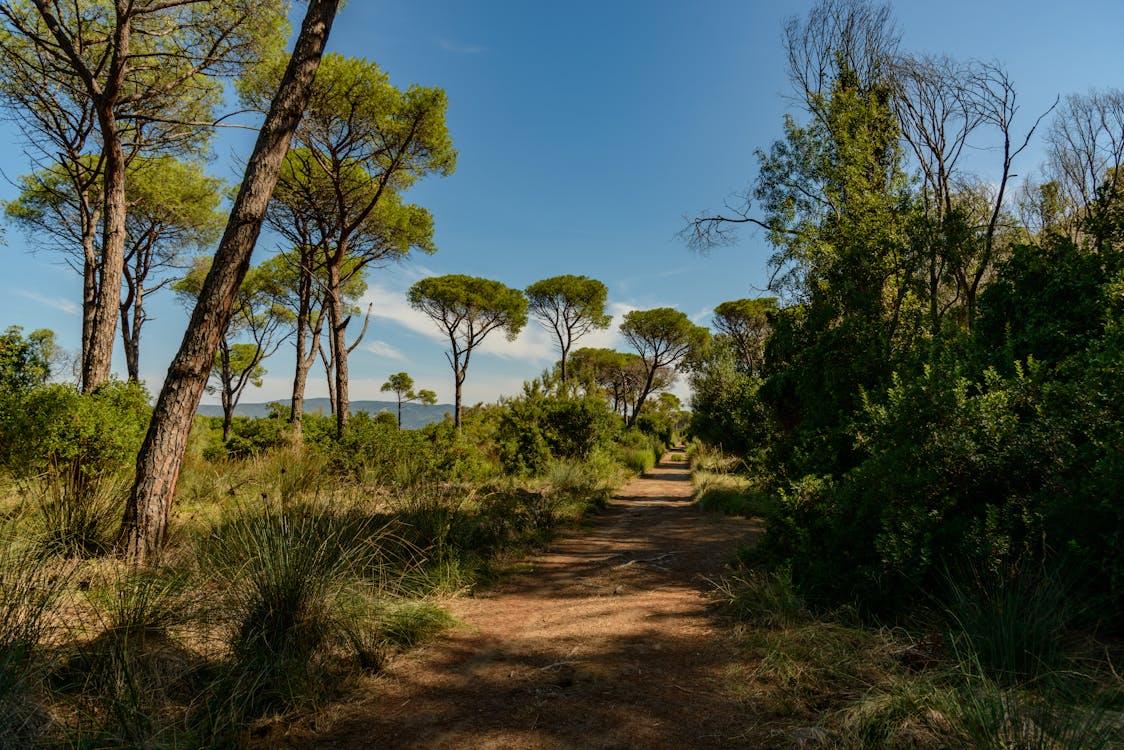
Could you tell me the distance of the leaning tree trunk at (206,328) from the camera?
422 cm

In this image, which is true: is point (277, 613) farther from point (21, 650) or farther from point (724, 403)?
point (724, 403)

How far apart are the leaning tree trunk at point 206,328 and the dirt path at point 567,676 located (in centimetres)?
265

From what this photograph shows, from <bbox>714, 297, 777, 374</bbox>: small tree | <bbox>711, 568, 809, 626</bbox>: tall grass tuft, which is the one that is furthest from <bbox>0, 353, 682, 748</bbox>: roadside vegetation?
<bbox>714, 297, 777, 374</bbox>: small tree

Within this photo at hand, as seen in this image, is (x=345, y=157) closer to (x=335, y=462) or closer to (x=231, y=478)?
(x=335, y=462)

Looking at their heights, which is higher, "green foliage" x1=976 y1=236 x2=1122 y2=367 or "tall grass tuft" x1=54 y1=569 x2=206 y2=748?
"green foliage" x1=976 y1=236 x2=1122 y2=367

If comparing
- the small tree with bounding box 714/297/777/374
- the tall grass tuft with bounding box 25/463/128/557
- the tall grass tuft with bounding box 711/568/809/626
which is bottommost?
the tall grass tuft with bounding box 711/568/809/626

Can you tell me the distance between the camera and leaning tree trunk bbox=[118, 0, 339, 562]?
4223 mm

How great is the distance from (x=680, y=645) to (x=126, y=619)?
3.17 meters

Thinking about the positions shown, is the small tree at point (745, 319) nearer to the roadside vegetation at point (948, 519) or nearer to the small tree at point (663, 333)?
the small tree at point (663, 333)

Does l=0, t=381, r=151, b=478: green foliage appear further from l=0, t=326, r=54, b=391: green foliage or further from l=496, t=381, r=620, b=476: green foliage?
l=496, t=381, r=620, b=476: green foliage

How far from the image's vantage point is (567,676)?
2906mm

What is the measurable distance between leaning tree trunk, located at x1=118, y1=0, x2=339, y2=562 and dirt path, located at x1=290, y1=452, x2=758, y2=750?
8.69 feet

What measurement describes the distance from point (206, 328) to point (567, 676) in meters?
4.06

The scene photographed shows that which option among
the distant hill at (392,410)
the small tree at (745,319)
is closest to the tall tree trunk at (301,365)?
the distant hill at (392,410)
